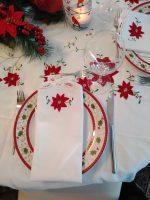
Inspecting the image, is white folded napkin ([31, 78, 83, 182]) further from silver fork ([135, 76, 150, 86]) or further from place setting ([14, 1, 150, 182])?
silver fork ([135, 76, 150, 86])

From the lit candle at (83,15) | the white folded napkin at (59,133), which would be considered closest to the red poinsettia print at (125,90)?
the white folded napkin at (59,133)

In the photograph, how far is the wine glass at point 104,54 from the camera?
78cm

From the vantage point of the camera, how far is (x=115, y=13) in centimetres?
90

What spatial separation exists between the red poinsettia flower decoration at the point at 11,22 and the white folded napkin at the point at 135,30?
0.96 ft

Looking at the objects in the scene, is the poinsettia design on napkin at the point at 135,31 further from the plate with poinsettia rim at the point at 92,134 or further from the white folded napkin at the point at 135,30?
the plate with poinsettia rim at the point at 92,134

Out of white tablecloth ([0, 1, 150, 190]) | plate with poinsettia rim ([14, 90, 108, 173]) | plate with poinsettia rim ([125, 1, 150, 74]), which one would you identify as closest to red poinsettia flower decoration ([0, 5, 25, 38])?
white tablecloth ([0, 1, 150, 190])

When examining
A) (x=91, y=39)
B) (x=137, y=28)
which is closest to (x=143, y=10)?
(x=137, y=28)

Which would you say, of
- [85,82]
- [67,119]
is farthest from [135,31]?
[67,119]

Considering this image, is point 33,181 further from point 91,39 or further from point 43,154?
point 91,39

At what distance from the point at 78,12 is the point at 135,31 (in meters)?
0.17

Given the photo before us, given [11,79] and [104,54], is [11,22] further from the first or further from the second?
[104,54]

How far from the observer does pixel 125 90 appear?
0.76 m

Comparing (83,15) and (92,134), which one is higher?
Answer: (83,15)

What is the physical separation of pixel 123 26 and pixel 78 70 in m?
0.19
